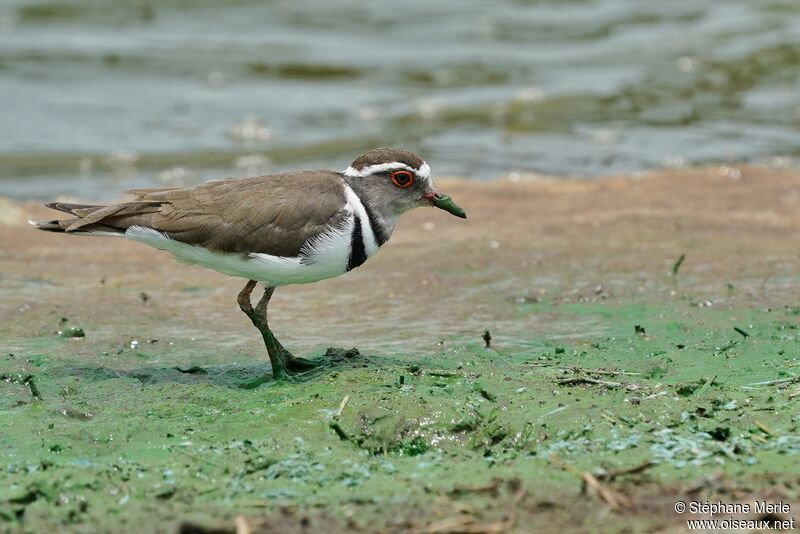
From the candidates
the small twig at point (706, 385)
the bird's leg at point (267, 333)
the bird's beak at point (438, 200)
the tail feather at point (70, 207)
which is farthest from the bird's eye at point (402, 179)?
the small twig at point (706, 385)

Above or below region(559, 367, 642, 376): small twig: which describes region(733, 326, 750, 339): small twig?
above

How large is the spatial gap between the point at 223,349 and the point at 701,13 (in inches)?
710

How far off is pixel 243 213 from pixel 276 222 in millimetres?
228

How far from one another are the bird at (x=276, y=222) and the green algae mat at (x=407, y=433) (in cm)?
64

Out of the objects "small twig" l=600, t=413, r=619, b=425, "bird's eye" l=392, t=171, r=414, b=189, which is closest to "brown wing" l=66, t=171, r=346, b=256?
"bird's eye" l=392, t=171, r=414, b=189

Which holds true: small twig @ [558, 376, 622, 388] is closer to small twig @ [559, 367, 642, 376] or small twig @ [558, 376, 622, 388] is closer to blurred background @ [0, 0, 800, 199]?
small twig @ [559, 367, 642, 376]

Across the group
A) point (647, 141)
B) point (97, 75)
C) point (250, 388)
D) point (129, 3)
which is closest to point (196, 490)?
point (250, 388)

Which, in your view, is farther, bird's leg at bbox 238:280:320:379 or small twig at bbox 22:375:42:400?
bird's leg at bbox 238:280:320:379

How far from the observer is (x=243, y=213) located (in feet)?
23.3

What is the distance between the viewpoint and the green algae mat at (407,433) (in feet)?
16.4

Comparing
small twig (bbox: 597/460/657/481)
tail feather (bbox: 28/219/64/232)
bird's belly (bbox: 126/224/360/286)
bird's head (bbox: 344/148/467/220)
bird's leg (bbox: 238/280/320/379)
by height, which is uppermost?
bird's head (bbox: 344/148/467/220)

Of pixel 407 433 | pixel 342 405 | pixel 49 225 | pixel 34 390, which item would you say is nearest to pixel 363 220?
pixel 342 405

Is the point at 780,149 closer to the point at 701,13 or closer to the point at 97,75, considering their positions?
the point at 701,13

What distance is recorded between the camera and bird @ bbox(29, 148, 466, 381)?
7.01 meters
